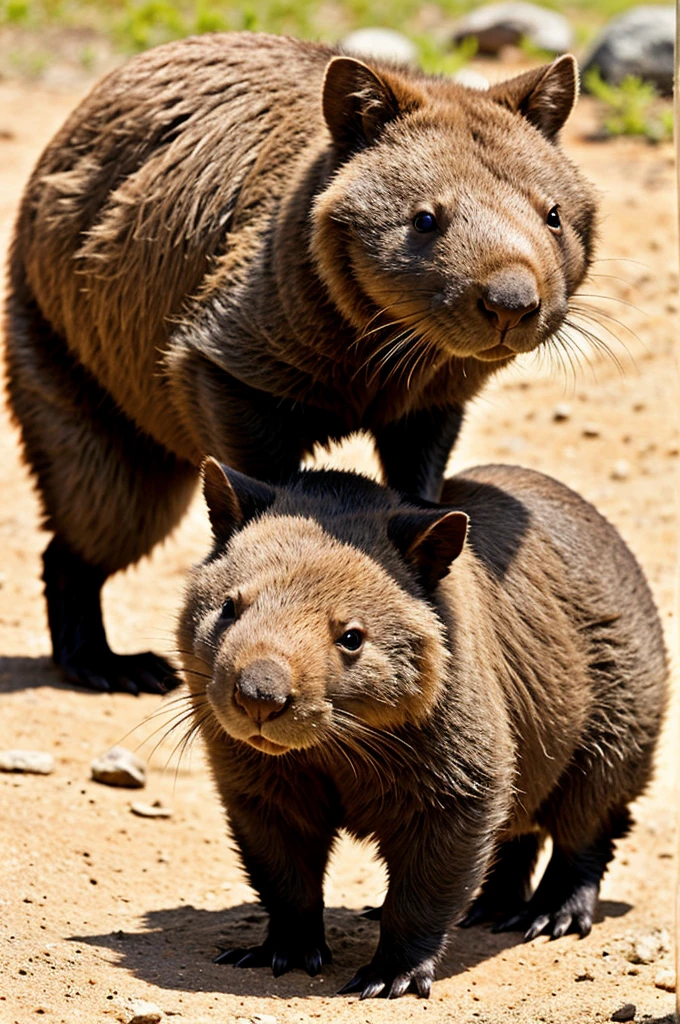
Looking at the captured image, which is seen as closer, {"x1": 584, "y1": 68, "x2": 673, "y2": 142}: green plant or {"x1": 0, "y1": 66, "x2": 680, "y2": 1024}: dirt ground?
{"x1": 0, "y1": 66, "x2": 680, "y2": 1024}: dirt ground

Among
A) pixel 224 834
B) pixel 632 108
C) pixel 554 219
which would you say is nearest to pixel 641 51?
pixel 632 108

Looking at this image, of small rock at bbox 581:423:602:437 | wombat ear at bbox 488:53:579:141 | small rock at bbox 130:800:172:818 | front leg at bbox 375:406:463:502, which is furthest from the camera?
small rock at bbox 581:423:602:437

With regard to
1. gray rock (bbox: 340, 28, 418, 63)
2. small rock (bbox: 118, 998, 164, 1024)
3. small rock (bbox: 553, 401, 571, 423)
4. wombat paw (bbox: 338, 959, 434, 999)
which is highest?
gray rock (bbox: 340, 28, 418, 63)

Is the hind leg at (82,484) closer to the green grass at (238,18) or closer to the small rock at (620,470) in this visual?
the small rock at (620,470)

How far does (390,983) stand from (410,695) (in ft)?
3.29

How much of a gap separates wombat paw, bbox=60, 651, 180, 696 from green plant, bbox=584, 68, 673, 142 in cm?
767

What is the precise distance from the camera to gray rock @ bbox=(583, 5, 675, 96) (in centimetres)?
1480

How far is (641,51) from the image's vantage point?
14.9 meters

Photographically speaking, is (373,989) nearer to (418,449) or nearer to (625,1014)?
(625,1014)

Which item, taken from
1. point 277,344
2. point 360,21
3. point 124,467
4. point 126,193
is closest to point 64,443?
point 124,467

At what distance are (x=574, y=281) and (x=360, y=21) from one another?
1261cm

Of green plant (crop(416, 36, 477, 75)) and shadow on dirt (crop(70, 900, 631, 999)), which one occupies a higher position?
green plant (crop(416, 36, 477, 75))

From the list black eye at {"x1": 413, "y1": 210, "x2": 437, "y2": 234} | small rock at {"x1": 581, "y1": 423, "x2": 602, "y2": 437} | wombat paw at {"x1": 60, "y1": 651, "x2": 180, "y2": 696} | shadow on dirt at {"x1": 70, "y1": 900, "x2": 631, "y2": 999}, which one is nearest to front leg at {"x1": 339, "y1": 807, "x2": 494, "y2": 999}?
shadow on dirt at {"x1": 70, "y1": 900, "x2": 631, "y2": 999}

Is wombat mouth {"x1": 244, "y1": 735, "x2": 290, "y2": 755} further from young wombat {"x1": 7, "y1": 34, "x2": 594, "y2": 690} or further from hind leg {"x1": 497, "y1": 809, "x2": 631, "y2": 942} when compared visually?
hind leg {"x1": 497, "y1": 809, "x2": 631, "y2": 942}
